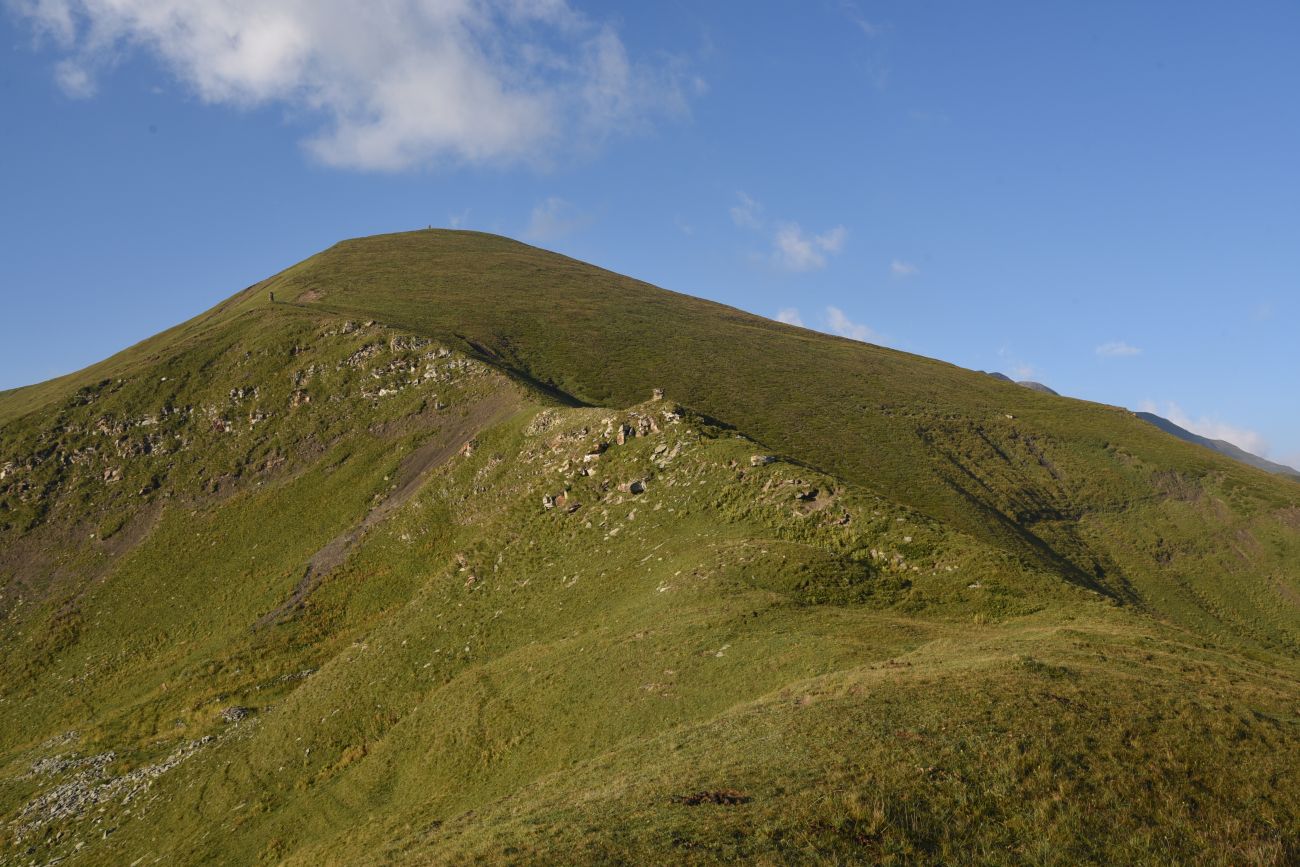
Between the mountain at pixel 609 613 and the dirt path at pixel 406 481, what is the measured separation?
481mm

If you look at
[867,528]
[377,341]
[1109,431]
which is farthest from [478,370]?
[1109,431]

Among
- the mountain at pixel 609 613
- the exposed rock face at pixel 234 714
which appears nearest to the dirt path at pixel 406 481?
the mountain at pixel 609 613

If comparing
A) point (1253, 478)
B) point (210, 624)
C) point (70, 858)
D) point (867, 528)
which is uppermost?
point (1253, 478)

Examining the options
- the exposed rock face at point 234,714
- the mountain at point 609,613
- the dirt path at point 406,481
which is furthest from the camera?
the dirt path at point 406,481

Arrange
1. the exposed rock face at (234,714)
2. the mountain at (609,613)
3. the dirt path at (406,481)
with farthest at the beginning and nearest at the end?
the dirt path at (406,481)
the exposed rock face at (234,714)
the mountain at (609,613)

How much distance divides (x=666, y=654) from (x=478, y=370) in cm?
5939

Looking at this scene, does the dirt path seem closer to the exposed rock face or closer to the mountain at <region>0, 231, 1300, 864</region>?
the mountain at <region>0, 231, 1300, 864</region>

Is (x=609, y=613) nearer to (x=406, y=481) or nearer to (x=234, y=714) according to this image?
(x=234, y=714)

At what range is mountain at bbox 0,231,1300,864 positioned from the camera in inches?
744

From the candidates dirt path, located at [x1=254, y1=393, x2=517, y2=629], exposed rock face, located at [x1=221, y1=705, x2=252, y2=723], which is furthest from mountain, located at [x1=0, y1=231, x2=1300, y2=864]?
exposed rock face, located at [x1=221, y1=705, x2=252, y2=723]

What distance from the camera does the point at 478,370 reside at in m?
86.6

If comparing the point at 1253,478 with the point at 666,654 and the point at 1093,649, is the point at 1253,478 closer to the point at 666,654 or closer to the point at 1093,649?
the point at 1093,649

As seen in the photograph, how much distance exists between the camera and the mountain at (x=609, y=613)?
18906 millimetres

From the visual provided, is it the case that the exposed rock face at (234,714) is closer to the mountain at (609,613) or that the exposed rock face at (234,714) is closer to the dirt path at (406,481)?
the mountain at (609,613)
